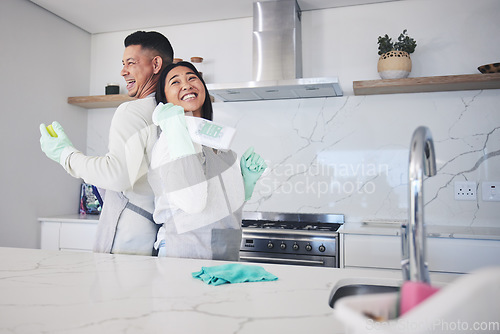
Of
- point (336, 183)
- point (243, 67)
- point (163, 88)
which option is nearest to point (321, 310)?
point (163, 88)

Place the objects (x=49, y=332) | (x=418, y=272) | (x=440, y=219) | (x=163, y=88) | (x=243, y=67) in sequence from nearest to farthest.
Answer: (x=418, y=272), (x=49, y=332), (x=163, y=88), (x=440, y=219), (x=243, y=67)

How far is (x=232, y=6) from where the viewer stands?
9.52 ft

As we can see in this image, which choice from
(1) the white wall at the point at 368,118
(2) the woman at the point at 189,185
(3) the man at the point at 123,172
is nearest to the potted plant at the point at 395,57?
(1) the white wall at the point at 368,118

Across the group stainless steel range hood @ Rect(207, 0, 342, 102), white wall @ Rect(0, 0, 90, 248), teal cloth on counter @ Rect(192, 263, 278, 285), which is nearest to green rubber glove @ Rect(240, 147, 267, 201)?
teal cloth on counter @ Rect(192, 263, 278, 285)

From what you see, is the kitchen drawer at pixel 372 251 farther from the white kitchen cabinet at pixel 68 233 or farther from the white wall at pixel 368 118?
the white kitchen cabinet at pixel 68 233

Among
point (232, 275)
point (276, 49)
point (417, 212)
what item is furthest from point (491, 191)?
point (417, 212)

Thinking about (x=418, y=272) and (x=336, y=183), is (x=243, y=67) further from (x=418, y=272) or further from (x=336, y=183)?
(x=418, y=272)

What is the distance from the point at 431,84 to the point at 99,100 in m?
2.30

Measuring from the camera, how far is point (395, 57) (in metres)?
2.55

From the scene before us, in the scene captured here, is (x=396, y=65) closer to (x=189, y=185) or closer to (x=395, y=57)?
(x=395, y=57)

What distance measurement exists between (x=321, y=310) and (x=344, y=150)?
7.06ft

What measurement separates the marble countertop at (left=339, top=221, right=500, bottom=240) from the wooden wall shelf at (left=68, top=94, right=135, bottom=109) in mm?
1828

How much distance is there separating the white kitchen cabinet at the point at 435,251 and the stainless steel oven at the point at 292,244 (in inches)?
3.5

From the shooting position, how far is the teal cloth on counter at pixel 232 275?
100cm
